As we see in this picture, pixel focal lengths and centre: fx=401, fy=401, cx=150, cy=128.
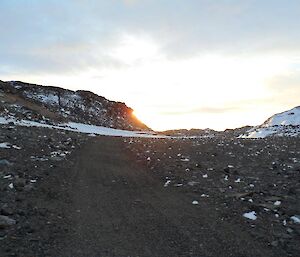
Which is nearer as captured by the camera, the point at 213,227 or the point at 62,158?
the point at 213,227

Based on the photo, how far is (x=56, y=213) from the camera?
898cm

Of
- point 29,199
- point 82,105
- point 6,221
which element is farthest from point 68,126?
point 82,105

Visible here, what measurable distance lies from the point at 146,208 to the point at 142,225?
1.39m

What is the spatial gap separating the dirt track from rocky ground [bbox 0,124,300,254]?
18 mm

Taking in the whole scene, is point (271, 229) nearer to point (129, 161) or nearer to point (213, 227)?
point (213, 227)

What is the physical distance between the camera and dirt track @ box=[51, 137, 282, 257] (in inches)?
275

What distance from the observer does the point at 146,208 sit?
382 inches

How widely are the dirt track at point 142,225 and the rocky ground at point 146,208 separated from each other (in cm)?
2

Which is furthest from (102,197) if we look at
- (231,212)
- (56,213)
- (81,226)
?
(231,212)

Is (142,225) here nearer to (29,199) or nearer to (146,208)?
A: (146,208)

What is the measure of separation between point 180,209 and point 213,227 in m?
1.52

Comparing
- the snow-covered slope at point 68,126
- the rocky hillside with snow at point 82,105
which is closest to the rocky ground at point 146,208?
the snow-covered slope at point 68,126

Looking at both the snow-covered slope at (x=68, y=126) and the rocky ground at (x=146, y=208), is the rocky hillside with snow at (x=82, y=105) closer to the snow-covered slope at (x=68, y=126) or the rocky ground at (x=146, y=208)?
the snow-covered slope at (x=68, y=126)

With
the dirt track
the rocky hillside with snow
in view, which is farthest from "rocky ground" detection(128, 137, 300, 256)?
the rocky hillside with snow
